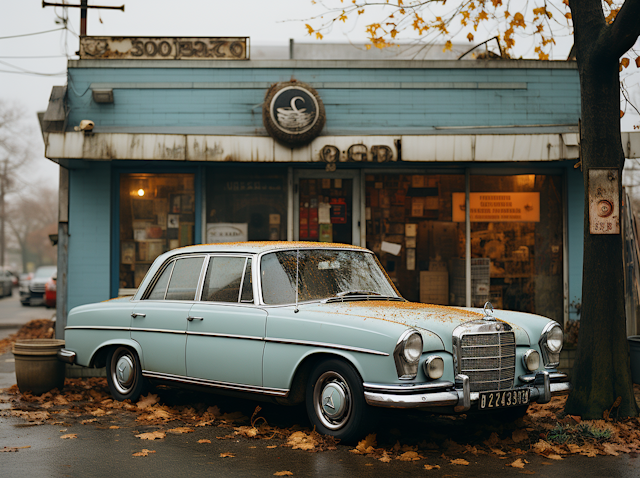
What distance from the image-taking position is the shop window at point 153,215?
11031mm

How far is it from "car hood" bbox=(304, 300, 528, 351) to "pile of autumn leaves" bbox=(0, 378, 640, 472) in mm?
806

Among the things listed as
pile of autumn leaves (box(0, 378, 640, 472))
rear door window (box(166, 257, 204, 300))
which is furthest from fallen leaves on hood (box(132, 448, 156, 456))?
rear door window (box(166, 257, 204, 300))

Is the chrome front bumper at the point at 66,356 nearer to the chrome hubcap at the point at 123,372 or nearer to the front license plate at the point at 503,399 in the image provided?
the chrome hubcap at the point at 123,372

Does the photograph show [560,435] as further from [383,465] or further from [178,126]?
[178,126]

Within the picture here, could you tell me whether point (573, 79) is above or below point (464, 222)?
above

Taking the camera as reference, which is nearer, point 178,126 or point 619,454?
point 619,454

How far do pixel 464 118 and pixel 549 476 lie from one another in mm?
7451

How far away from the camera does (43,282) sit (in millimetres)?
26516

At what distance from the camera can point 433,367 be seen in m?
4.94

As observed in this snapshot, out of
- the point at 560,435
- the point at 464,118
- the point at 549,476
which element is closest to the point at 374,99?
the point at 464,118

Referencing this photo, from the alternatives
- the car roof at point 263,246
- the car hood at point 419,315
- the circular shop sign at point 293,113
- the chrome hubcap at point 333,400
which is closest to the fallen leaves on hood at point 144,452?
the chrome hubcap at point 333,400

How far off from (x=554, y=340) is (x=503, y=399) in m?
0.99

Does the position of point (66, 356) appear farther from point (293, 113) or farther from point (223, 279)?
point (293, 113)

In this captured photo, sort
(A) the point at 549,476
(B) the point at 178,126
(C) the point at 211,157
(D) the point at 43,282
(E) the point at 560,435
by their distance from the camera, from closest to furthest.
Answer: (A) the point at 549,476, (E) the point at 560,435, (C) the point at 211,157, (B) the point at 178,126, (D) the point at 43,282
